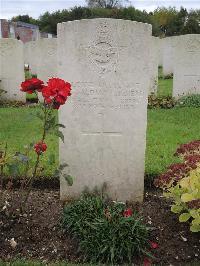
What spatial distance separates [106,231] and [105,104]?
4.37 ft

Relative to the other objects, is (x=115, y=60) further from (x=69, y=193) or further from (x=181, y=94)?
(x=181, y=94)

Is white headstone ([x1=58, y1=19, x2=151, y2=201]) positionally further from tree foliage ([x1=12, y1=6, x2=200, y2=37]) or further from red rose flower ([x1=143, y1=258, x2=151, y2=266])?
tree foliage ([x1=12, y1=6, x2=200, y2=37])

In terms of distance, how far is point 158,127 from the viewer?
7.83m

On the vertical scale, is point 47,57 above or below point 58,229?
above

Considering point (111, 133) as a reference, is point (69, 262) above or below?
below

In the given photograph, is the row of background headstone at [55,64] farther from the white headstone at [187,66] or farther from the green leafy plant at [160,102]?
the green leafy plant at [160,102]

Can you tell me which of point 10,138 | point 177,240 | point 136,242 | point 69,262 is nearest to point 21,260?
point 69,262

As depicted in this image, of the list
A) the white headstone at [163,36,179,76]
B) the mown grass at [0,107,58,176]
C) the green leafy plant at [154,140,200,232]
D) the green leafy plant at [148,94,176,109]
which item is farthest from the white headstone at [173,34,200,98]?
the white headstone at [163,36,179,76]

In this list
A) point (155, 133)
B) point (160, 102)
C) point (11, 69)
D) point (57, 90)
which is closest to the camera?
point (57, 90)

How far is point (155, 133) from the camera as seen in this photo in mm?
7270

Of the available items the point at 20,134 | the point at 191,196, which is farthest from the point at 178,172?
the point at 20,134

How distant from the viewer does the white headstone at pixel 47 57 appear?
460 inches

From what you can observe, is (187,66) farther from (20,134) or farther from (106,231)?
(106,231)

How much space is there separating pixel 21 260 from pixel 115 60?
212cm
